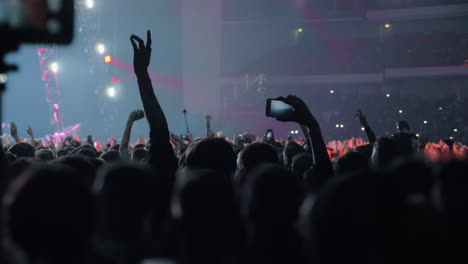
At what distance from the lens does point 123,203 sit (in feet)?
5.83

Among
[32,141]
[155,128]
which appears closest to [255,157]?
[155,128]

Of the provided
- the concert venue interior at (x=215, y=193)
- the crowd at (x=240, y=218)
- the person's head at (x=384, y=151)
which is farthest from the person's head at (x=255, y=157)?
the crowd at (x=240, y=218)

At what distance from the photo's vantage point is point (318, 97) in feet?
109

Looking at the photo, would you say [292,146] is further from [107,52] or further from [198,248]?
[107,52]

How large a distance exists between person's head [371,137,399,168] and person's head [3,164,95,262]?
3.01m

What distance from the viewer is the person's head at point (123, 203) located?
175cm

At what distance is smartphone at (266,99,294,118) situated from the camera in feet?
13.4

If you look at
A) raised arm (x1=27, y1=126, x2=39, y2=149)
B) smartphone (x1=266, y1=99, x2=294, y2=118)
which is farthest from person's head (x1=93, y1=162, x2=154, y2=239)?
raised arm (x1=27, y1=126, x2=39, y2=149)

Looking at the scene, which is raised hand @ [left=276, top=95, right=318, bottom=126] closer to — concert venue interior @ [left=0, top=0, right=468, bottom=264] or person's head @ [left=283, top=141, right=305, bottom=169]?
concert venue interior @ [left=0, top=0, right=468, bottom=264]

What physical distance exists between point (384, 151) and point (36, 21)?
3002mm

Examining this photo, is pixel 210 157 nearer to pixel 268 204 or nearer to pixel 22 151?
pixel 268 204

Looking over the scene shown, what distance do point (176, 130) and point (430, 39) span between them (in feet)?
66.5

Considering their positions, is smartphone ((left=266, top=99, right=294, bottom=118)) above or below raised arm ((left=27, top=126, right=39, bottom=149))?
above

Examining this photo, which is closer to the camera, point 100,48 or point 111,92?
point 111,92
